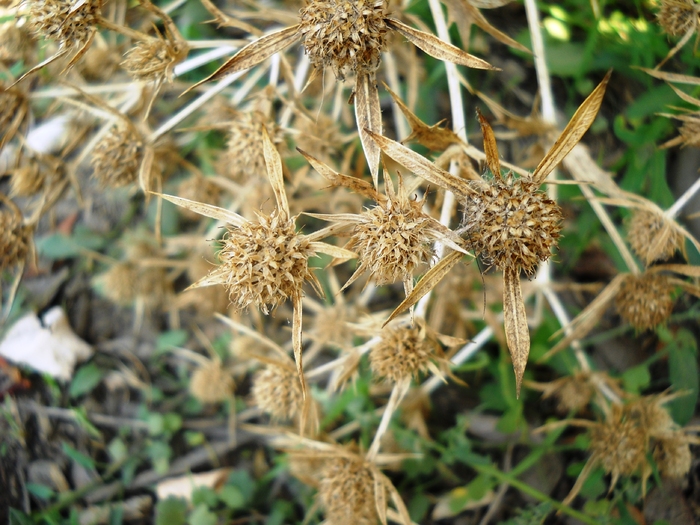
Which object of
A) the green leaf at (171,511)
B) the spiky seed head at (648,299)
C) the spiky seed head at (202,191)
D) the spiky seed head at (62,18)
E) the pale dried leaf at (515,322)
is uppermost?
the spiky seed head at (62,18)

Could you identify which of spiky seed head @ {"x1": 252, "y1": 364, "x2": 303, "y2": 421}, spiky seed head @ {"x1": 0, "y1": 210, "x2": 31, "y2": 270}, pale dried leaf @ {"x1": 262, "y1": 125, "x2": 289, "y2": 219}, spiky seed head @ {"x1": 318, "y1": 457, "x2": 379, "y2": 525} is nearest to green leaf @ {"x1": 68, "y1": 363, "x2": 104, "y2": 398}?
spiky seed head @ {"x1": 0, "y1": 210, "x2": 31, "y2": 270}

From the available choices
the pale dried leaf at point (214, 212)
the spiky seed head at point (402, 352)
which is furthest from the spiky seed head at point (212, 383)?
the pale dried leaf at point (214, 212)

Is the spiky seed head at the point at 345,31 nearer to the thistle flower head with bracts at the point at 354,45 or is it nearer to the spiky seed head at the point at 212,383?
the thistle flower head with bracts at the point at 354,45

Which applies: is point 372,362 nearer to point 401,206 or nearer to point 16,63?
point 401,206

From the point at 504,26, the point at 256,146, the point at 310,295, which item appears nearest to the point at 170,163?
the point at 256,146

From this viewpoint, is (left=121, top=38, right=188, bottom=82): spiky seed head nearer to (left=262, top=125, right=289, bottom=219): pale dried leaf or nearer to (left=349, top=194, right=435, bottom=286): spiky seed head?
(left=262, top=125, right=289, bottom=219): pale dried leaf

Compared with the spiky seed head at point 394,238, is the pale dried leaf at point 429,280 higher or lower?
lower
